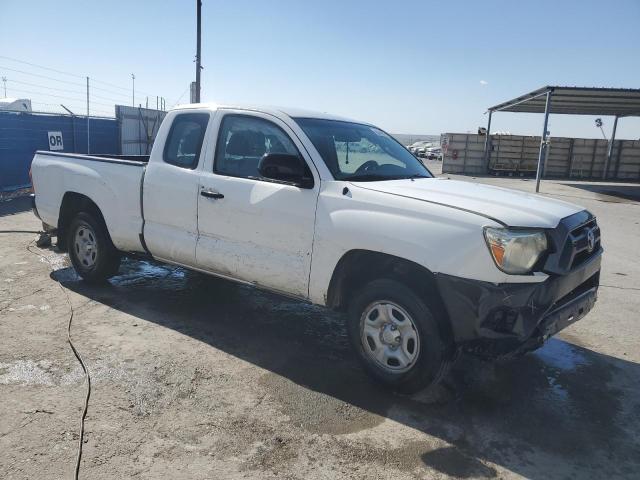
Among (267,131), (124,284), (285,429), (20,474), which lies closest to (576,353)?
(285,429)

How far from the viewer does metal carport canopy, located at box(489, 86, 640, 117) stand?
19.9 meters

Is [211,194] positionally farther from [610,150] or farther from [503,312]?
[610,150]

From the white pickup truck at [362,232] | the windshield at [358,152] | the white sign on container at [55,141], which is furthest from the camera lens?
the white sign on container at [55,141]

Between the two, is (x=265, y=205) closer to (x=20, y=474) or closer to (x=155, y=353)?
(x=155, y=353)

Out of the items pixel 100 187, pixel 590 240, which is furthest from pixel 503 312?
pixel 100 187

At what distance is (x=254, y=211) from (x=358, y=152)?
104 cm

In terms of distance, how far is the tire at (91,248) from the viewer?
5.48 m

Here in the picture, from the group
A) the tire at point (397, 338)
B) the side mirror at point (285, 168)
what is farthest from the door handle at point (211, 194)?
the tire at point (397, 338)

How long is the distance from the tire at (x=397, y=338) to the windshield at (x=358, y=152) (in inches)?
38.1

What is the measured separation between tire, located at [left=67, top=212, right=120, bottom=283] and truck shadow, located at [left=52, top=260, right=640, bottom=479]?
0.93ft

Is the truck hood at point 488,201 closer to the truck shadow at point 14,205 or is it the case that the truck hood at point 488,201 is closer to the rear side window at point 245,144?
the rear side window at point 245,144

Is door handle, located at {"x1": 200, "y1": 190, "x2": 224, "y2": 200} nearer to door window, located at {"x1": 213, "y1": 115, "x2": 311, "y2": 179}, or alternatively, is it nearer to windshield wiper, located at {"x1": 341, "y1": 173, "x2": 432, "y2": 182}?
door window, located at {"x1": 213, "y1": 115, "x2": 311, "y2": 179}

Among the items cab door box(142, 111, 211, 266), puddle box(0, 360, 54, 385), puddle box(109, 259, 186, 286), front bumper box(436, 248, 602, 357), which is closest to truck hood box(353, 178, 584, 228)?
front bumper box(436, 248, 602, 357)

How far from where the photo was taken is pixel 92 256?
5.64m
